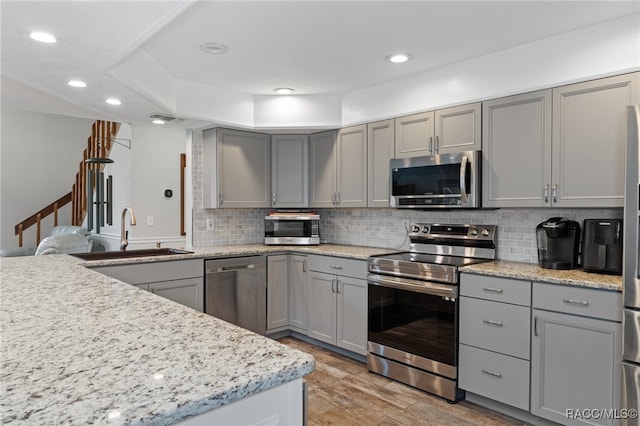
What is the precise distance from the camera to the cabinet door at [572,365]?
2.16m

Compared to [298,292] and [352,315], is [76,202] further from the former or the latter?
[352,315]

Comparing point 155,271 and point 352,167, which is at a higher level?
point 352,167

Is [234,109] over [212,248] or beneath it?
over

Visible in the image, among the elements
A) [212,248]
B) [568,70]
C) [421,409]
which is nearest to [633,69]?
[568,70]

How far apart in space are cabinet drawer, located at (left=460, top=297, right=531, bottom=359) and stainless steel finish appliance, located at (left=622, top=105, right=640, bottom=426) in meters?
0.49

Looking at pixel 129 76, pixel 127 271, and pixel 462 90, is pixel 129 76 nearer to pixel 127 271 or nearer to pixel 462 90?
pixel 127 271

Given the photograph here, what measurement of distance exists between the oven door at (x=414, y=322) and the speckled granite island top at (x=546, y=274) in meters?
0.27

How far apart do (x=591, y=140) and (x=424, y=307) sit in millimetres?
1482

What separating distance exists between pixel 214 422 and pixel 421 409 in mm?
2242

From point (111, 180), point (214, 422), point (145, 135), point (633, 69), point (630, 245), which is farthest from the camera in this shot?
point (111, 180)

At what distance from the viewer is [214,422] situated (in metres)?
0.82

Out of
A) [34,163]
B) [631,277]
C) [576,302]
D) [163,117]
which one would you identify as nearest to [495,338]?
[576,302]

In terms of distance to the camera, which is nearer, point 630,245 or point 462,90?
point 630,245

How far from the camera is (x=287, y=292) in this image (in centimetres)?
406
